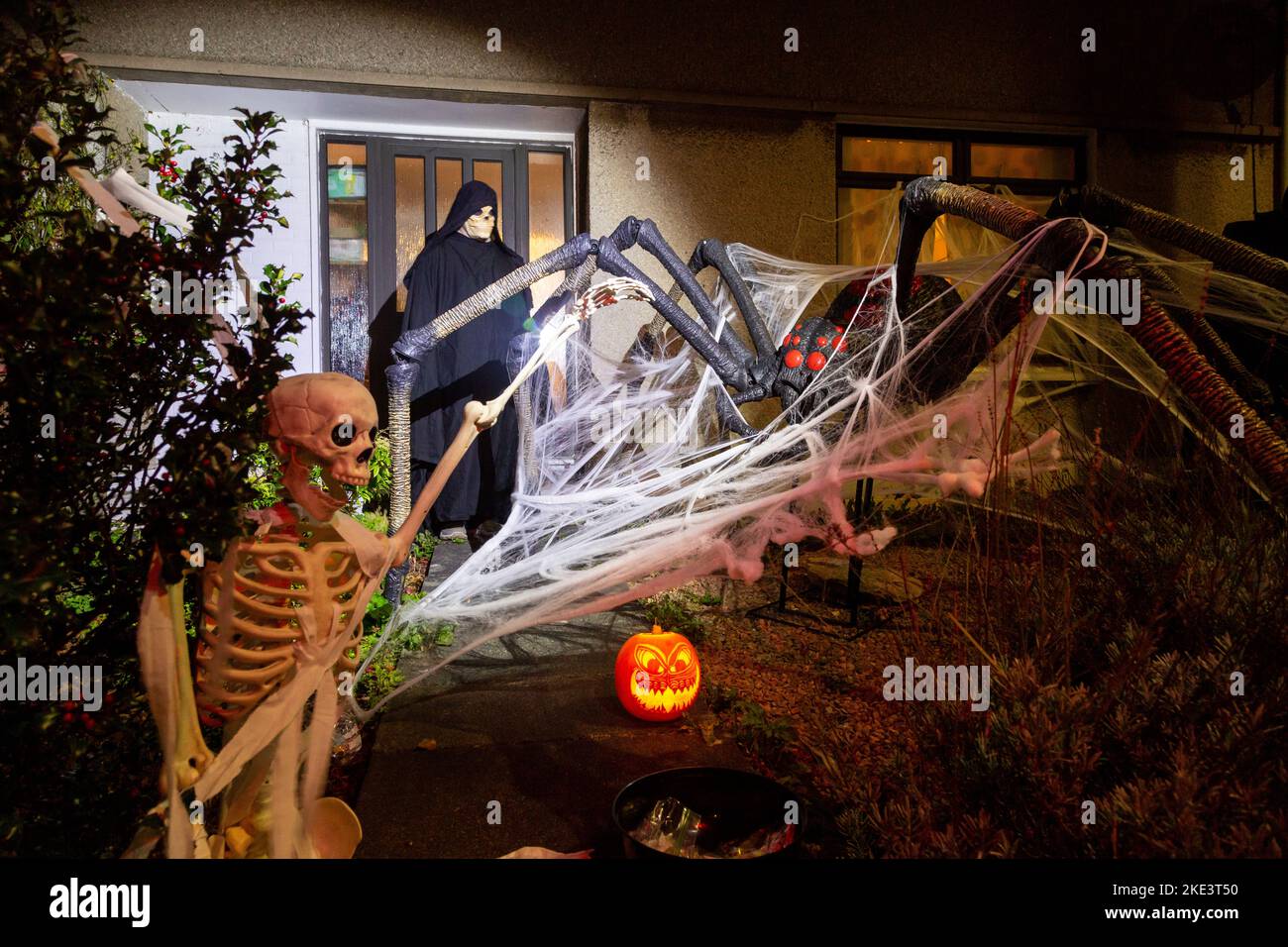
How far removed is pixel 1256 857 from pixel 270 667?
2231 millimetres

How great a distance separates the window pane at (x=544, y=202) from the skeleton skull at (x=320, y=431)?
255 inches

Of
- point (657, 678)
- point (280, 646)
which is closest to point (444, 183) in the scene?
point (657, 678)

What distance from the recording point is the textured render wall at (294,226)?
761 centimetres

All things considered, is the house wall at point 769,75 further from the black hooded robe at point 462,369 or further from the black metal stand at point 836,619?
the black metal stand at point 836,619

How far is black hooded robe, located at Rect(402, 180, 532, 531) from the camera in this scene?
679cm

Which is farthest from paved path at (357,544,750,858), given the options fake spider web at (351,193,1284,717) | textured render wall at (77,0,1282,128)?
textured render wall at (77,0,1282,128)

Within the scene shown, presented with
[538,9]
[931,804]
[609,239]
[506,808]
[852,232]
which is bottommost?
[506,808]

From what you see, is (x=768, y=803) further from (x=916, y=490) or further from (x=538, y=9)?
(x=538, y=9)

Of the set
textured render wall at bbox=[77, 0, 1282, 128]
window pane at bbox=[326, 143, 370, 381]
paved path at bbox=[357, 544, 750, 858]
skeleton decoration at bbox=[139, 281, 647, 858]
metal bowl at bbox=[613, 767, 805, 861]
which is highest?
textured render wall at bbox=[77, 0, 1282, 128]

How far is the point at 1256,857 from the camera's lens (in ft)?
5.50

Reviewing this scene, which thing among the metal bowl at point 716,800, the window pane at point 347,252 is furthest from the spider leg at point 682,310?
the window pane at point 347,252

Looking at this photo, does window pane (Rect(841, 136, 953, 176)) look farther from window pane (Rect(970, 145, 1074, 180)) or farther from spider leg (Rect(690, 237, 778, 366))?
spider leg (Rect(690, 237, 778, 366))

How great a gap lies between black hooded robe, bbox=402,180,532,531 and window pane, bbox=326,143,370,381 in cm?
145
